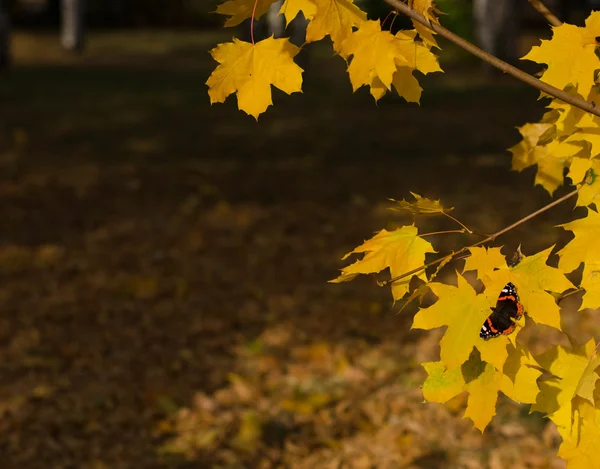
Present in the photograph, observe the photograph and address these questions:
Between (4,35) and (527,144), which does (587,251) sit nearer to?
(527,144)

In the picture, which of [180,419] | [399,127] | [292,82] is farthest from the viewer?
[399,127]

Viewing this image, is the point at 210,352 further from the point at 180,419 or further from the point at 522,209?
the point at 522,209

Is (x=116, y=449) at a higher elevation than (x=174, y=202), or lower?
higher

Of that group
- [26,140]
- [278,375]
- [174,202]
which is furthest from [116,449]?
[26,140]

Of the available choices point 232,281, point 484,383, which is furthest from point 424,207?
point 232,281

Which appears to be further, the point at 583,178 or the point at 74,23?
the point at 74,23

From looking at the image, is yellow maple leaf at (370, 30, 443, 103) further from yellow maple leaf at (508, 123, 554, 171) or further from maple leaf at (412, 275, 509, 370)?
yellow maple leaf at (508, 123, 554, 171)

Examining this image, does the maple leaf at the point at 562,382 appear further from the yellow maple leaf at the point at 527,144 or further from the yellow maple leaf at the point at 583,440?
the yellow maple leaf at the point at 527,144
